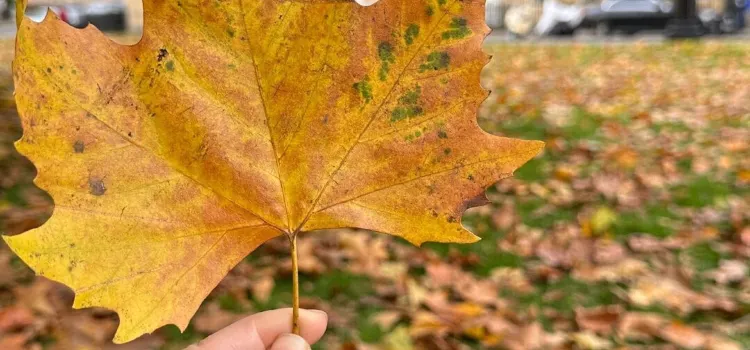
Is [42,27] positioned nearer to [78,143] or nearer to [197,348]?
[78,143]

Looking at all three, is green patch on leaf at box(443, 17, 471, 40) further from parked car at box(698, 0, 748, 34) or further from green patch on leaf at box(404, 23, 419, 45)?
parked car at box(698, 0, 748, 34)

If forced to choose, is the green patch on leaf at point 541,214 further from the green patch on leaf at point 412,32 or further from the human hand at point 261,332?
the green patch on leaf at point 412,32

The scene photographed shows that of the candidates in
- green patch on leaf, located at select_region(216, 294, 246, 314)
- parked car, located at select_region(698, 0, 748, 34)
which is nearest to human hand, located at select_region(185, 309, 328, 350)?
green patch on leaf, located at select_region(216, 294, 246, 314)

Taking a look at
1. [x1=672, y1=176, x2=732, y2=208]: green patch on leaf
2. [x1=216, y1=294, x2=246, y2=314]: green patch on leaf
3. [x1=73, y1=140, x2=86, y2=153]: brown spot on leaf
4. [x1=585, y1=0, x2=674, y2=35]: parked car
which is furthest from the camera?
[x1=585, y1=0, x2=674, y2=35]: parked car

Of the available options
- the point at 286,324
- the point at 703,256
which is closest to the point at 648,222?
the point at 703,256

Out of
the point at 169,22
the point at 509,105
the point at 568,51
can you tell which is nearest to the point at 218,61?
the point at 169,22

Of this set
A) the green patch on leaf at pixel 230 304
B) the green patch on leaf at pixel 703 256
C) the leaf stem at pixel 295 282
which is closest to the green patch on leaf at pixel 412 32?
the leaf stem at pixel 295 282
